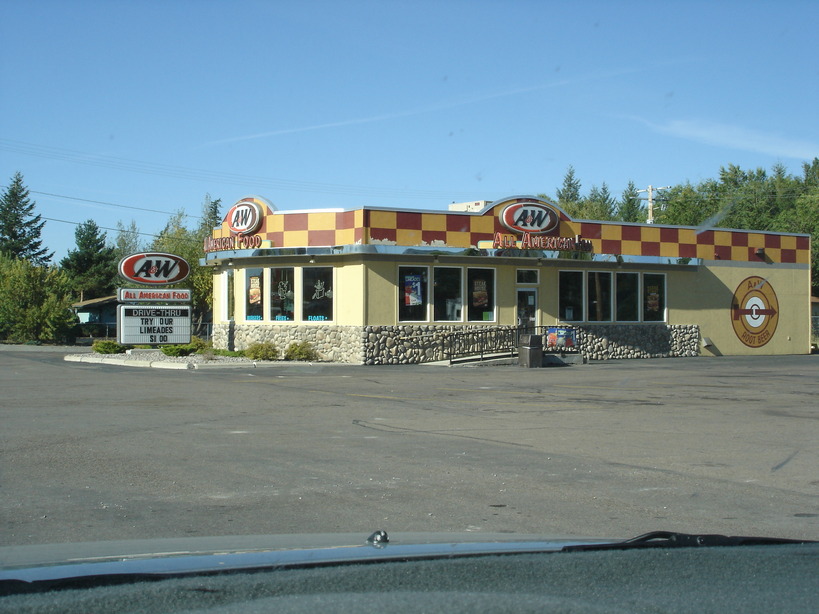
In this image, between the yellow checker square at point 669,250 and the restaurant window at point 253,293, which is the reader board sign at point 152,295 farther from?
the yellow checker square at point 669,250

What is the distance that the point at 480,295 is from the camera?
29.3m

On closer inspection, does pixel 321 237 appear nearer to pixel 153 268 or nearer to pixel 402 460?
pixel 153 268

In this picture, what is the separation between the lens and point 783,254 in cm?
3531

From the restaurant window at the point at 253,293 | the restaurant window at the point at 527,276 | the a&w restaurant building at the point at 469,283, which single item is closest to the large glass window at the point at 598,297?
the a&w restaurant building at the point at 469,283

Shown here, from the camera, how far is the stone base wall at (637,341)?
3092 cm

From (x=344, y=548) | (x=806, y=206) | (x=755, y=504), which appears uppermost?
(x=806, y=206)

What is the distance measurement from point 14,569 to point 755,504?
6528mm

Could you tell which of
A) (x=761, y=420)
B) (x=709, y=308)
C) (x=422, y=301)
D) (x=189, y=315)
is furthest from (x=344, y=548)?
(x=709, y=308)

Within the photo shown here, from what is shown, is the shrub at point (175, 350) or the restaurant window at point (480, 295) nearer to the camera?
the shrub at point (175, 350)

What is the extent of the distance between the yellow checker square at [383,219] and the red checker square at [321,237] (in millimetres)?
1414

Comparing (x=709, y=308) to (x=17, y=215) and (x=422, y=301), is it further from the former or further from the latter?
(x=17, y=215)

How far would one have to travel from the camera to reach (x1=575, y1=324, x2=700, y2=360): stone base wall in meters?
30.9

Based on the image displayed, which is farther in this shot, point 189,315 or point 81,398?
point 189,315

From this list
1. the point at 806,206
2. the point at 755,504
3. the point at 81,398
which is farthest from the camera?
the point at 806,206
